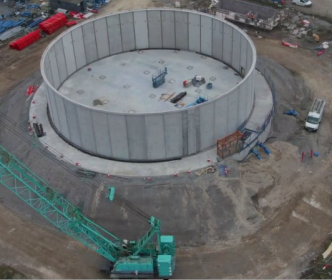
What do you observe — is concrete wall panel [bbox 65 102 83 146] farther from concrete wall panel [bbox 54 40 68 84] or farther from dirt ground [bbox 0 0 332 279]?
concrete wall panel [bbox 54 40 68 84]

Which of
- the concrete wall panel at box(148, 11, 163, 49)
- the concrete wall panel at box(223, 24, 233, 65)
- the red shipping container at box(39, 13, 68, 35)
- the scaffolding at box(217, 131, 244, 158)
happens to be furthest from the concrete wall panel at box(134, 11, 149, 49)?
the scaffolding at box(217, 131, 244, 158)

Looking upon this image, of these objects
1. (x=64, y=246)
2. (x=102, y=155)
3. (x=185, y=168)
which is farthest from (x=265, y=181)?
(x=64, y=246)

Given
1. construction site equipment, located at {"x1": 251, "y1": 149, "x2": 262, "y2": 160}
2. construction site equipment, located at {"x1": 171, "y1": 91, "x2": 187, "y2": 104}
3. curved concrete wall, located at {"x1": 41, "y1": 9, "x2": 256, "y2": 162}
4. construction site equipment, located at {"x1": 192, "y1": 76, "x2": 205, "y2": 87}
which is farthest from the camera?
construction site equipment, located at {"x1": 192, "y1": 76, "x2": 205, "y2": 87}

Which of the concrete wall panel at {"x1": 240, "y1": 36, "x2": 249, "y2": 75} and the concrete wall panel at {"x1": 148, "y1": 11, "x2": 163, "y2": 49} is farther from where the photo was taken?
the concrete wall panel at {"x1": 148, "y1": 11, "x2": 163, "y2": 49}

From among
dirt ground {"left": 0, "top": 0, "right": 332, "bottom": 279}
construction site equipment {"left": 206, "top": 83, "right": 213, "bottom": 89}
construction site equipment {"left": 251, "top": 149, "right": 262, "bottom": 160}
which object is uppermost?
construction site equipment {"left": 206, "top": 83, "right": 213, "bottom": 89}

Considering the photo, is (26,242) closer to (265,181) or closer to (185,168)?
(185,168)

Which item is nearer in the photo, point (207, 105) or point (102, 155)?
point (207, 105)

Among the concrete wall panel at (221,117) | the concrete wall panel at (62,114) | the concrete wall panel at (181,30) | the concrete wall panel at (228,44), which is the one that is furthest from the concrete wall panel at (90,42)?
the concrete wall panel at (221,117)

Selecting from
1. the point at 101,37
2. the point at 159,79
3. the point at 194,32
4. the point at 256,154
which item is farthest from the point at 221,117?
the point at 101,37
